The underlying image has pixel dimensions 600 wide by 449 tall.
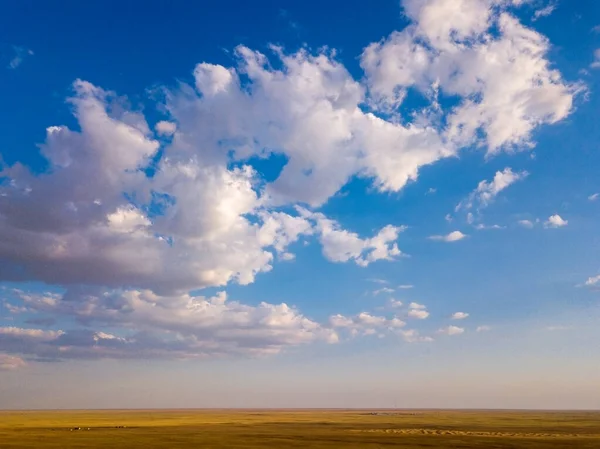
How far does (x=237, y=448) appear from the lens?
230ft

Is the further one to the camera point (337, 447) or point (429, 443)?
point (429, 443)

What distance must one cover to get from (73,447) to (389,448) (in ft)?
151

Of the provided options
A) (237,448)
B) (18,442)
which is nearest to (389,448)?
(237,448)

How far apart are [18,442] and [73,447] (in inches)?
640

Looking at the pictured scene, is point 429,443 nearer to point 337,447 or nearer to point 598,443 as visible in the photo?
point 337,447

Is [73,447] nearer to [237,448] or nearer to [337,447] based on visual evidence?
[237,448]

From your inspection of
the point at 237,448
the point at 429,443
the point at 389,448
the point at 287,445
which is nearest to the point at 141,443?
the point at 237,448

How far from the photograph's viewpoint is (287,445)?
244ft

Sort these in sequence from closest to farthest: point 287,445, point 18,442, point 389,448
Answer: point 389,448, point 287,445, point 18,442

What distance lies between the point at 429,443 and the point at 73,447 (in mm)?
53926

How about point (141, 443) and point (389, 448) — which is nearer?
point (389, 448)

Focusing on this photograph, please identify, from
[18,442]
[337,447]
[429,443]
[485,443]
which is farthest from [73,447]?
[485,443]

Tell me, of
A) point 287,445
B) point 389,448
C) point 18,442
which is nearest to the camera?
point 389,448

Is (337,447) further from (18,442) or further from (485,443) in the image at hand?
(18,442)
